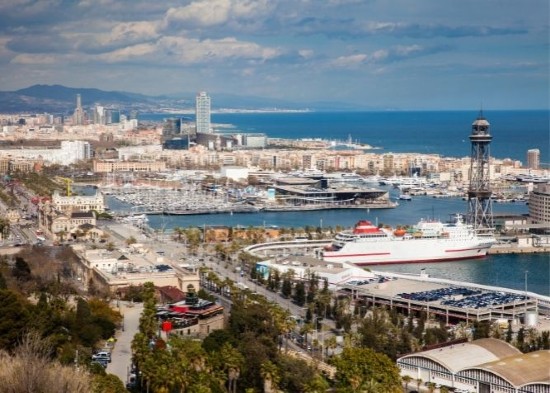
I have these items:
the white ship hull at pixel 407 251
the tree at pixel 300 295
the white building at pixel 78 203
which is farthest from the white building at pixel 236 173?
the tree at pixel 300 295

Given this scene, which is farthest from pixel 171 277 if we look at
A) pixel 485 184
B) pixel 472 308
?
pixel 485 184

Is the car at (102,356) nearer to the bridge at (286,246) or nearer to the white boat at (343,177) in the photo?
the bridge at (286,246)

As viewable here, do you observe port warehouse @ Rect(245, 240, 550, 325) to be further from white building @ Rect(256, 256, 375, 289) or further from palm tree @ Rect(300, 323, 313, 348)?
palm tree @ Rect(300, 323, 313, 348)

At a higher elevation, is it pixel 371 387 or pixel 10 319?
pixel 10 319

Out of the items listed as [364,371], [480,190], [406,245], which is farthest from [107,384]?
[480,190]

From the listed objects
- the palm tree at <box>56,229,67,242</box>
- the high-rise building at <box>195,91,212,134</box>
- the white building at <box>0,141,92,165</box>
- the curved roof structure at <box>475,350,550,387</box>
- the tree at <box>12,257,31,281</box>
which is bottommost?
the palm tree at <box>56,229,67,242</box>

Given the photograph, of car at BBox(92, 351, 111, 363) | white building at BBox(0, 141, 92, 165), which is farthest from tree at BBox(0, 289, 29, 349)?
white building at BBox(0, 141, 92, 165)

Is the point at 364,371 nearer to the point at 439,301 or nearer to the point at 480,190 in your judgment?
the point at 439,301
